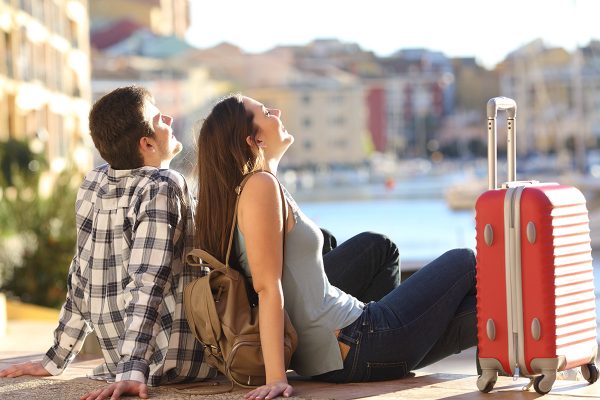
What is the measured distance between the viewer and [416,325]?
283 cm

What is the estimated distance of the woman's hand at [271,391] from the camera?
2.63m

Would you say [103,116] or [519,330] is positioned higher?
[103,116]

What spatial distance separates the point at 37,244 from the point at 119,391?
7.92 m

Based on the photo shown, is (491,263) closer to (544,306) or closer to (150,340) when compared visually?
(544,306)

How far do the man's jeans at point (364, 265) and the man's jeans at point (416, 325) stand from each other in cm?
29

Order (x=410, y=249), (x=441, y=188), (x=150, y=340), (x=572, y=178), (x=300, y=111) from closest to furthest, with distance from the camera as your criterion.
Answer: (x=150, y=340), (x=572, y=178), (x=410, y=249), (x=441, y=188), (x=300, y=111)

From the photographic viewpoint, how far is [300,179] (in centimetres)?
8194

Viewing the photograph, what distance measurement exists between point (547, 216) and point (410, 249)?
49794 mm

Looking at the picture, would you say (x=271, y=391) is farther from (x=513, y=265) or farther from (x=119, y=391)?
(x=513, y=265)

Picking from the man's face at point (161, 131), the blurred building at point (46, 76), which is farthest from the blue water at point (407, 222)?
the man's face at point (161, 131)

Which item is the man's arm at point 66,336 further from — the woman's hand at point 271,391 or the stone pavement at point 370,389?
the woman's hand at point 271,391

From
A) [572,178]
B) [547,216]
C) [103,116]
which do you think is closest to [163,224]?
[103,116]

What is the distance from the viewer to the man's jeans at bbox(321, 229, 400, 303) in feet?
10.4

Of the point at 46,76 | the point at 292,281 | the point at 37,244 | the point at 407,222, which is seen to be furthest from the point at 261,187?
the point at 407,222
